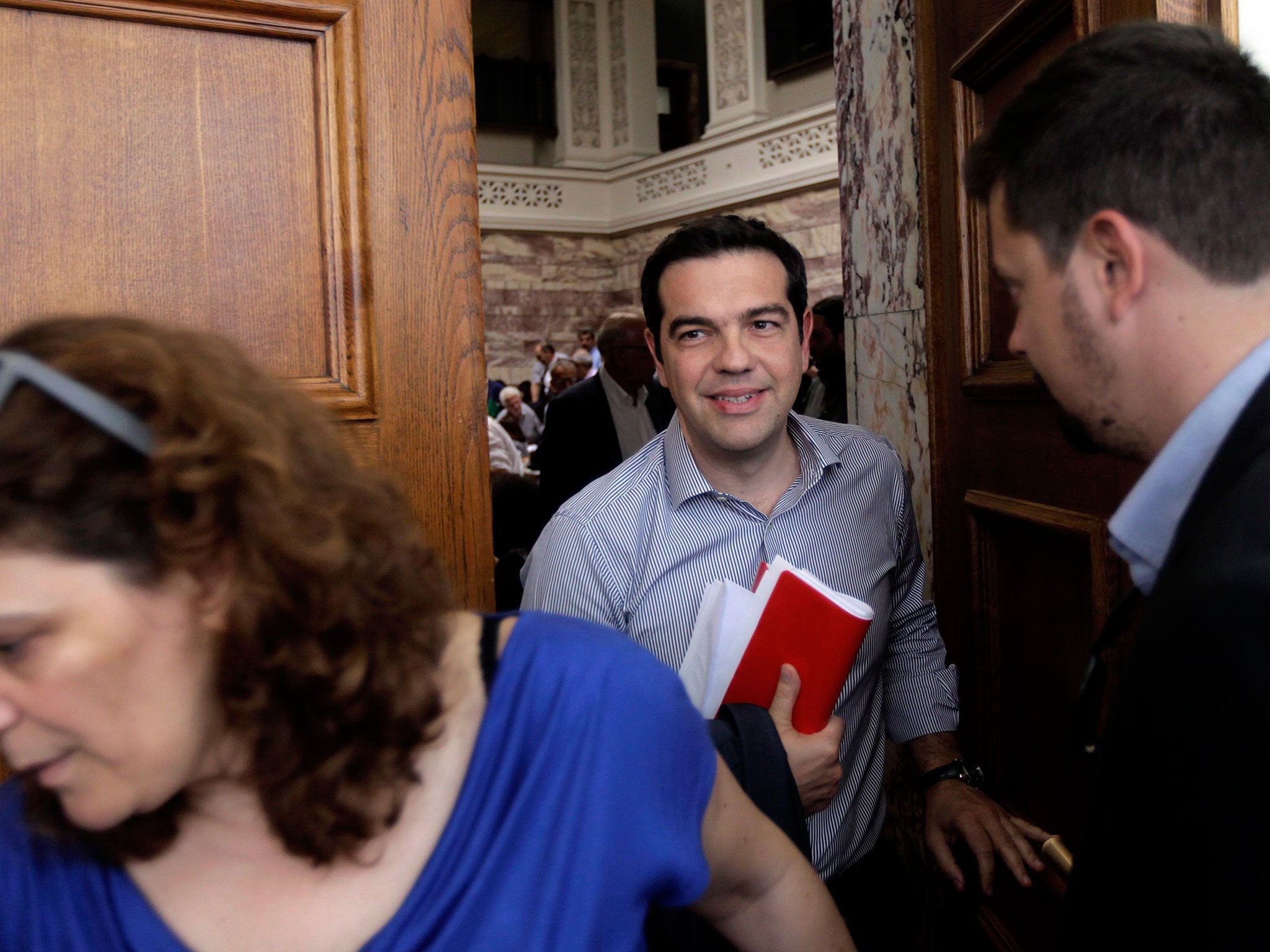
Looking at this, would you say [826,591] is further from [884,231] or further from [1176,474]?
[884,231]

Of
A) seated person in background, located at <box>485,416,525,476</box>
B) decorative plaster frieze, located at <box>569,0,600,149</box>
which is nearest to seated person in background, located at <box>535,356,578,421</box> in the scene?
seated person in background, located at <box>485,416,525,476</box>

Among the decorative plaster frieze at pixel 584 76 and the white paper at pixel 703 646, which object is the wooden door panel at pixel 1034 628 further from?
the decorative plaster frieze at pixel 584 76

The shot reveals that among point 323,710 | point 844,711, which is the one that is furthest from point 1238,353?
point 844,711

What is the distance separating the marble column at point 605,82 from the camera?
13.7m

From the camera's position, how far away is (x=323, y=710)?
2.91 ft

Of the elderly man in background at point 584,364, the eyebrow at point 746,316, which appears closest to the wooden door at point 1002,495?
the eyebrow at point 746,316

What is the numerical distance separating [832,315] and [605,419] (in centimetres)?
119

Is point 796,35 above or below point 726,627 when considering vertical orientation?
above

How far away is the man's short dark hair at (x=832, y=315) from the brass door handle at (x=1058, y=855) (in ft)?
11.0

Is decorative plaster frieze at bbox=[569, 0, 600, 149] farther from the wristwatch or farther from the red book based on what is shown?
the red book

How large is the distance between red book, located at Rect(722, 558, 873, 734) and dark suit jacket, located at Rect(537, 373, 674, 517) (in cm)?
283

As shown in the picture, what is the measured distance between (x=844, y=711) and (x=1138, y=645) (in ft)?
3.21

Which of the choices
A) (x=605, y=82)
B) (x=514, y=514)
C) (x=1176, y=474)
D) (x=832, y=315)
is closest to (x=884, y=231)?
(x=1176, y=474)

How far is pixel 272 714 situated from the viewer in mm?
866
